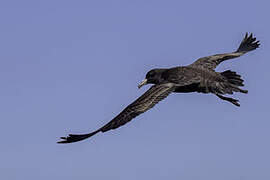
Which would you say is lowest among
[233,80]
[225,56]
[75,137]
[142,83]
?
[75,137]

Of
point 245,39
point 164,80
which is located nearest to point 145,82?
point 164,80

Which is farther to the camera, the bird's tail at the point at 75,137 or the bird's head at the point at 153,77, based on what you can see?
the bird's head at the point at 153,77

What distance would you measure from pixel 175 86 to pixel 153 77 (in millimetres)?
1805

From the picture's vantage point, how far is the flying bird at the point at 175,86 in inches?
546

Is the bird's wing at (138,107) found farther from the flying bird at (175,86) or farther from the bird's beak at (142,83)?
the bird's beak at (142,83)

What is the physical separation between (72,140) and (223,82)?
3.96 meters

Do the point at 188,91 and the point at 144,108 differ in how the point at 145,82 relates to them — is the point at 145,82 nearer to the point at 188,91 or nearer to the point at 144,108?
the point at 188,91

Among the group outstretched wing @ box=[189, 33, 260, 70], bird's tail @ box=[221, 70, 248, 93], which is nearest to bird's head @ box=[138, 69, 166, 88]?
outstretched wing @ box=[189, 33, 260, 70]

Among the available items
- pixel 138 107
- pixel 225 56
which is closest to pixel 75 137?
pixel 138 107

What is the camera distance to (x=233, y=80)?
51.0ft

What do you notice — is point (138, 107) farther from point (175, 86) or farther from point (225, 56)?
point (225, 56)

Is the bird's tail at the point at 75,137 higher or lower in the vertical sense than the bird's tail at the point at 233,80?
lower

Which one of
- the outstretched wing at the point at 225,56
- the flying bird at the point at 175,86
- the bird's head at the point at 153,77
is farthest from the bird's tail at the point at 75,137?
the outstretched wing at the point at 225,56

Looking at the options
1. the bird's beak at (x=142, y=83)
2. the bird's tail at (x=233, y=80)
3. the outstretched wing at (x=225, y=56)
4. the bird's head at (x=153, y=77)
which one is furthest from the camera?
the outstretched wing at (x=225, y=56)
